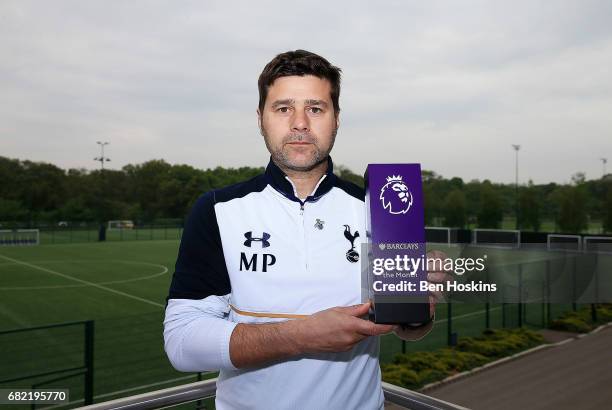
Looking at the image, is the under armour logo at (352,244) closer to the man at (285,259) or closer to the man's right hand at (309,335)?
the man at (285,259)

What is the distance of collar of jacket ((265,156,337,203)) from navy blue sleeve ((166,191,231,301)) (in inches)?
10.7

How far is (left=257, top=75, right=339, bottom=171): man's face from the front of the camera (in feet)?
5.71

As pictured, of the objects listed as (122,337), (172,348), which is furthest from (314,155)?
(122,337)

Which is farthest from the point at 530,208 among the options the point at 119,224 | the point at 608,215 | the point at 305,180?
the point at 305,180

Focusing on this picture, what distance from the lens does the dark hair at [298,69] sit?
178cm

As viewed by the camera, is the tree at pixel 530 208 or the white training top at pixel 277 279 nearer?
the white training top at pixel 277 279

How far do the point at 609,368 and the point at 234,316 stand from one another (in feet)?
40.7

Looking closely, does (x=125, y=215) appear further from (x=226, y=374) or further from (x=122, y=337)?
(x=226, y=374)

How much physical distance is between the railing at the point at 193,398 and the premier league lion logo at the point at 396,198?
1289 mm

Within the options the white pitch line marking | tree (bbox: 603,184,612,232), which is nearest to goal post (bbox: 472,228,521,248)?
tree (bbox: 603,184,612,232)

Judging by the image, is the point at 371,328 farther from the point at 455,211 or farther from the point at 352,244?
the point at 455,211

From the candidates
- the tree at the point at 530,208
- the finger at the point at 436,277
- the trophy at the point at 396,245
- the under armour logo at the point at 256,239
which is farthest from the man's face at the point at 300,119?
the tree at the point at 530,208

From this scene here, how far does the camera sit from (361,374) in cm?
192

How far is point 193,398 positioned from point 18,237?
51.6 m
